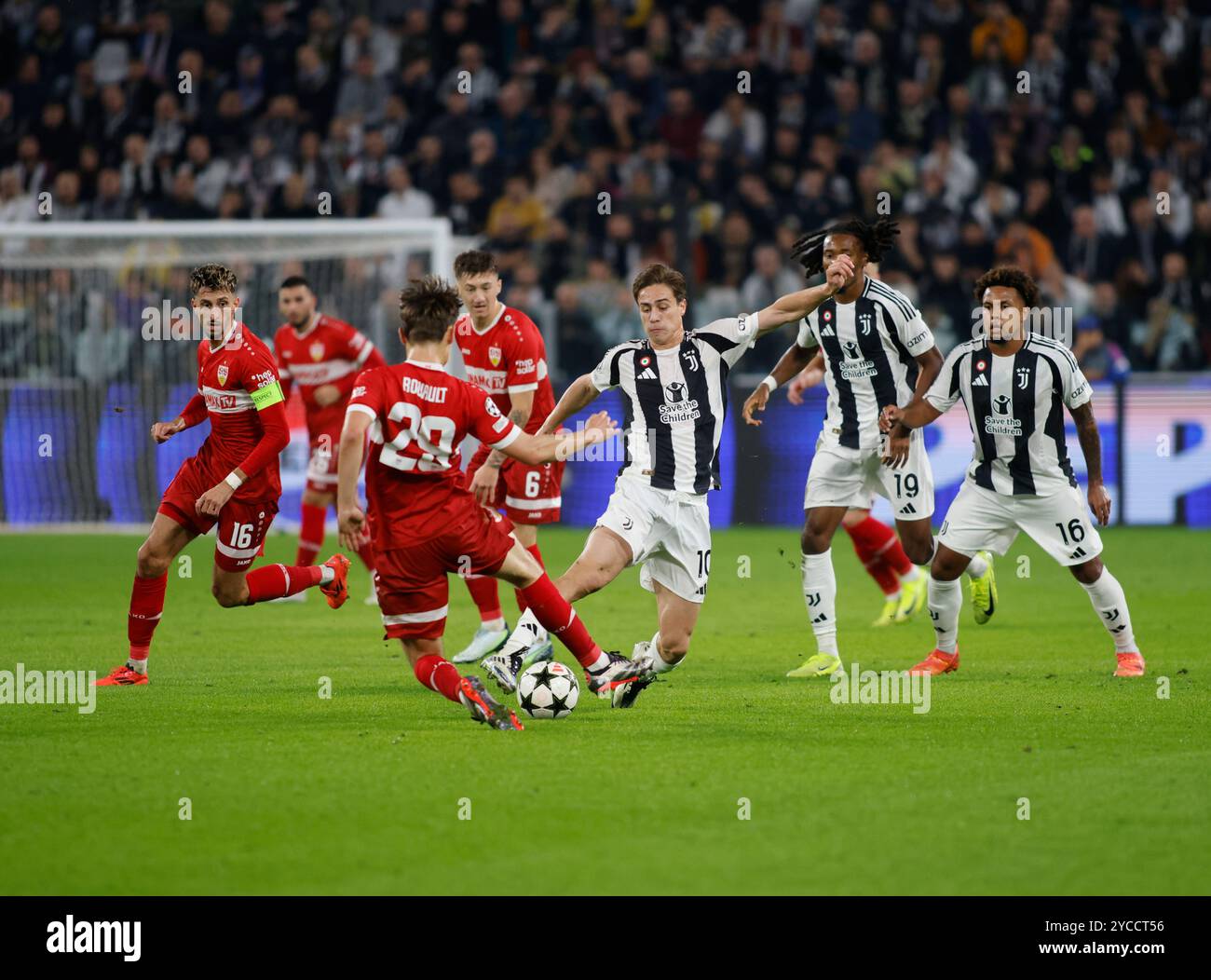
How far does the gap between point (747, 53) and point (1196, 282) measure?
19.5ft

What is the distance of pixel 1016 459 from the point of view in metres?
8.30

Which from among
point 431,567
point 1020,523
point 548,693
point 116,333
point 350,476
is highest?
point 116,333

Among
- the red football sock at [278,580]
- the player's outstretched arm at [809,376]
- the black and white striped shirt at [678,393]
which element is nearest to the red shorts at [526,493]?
the red football sock at [278,580]

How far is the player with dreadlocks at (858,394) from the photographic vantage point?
8.71 m

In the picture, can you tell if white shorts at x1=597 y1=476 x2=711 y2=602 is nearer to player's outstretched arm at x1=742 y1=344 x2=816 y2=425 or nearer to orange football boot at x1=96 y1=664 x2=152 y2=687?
player's outstretched arm at x1=742 y1=344 x2=816 y2=425

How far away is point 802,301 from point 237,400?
2.81 metres

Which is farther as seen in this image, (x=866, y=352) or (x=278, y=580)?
(x=866, y=352)

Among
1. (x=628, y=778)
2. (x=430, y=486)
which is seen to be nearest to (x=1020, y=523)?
(x=430, y=486)

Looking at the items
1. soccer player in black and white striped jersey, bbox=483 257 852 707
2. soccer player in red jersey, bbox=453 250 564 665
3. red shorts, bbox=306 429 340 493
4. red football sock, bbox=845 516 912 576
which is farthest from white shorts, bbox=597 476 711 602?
red shorts, bbox=306 429 340 493

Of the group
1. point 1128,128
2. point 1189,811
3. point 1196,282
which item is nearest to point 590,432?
point 1189,811

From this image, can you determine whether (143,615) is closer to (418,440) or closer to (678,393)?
(418,440)

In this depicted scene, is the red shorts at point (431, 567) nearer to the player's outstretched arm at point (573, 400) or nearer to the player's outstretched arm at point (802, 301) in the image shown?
the player's outstretched arm at point (573, 400)

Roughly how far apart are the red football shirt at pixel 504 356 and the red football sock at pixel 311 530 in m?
2.97
